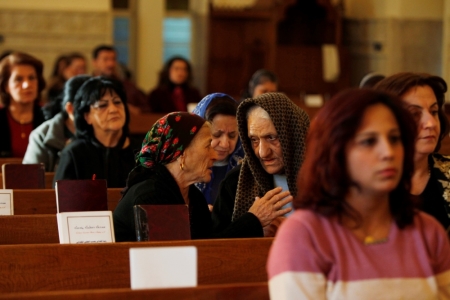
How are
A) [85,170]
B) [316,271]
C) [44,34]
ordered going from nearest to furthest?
[316,271] → [85,170] → [44,34]

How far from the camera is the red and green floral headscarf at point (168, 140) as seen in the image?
3578 mm

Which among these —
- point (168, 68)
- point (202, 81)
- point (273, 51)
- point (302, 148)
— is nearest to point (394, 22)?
point (273, 51)

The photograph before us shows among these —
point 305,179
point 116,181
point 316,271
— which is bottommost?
point 116,181

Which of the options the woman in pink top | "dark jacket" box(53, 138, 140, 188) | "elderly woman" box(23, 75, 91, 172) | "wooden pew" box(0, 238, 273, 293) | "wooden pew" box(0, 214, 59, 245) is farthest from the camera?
"elderly woman" box(23, 75, 91, 172)

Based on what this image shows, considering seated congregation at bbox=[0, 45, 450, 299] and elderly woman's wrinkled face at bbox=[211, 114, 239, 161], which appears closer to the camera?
seated congregation at bbox=[0, 45, 450, 299]

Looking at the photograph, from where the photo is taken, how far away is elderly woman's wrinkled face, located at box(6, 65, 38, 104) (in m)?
6.27

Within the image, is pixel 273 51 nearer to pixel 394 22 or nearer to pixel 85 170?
pixel 394 22

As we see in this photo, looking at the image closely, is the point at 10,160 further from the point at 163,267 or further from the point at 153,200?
the point at 163,267

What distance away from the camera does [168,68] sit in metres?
9.63

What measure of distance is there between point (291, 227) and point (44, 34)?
1051 cm

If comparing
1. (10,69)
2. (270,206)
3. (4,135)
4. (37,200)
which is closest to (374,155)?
(270,206)

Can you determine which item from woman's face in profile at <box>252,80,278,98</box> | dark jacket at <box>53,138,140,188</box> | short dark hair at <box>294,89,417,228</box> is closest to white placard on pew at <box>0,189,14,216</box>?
dark jacket at <box>53,138,140,188</box>

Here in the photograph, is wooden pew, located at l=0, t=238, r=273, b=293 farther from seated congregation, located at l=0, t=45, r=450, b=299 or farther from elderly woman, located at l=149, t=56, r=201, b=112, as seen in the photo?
elderly woman, located at l=149, t=56, r=201, b=112

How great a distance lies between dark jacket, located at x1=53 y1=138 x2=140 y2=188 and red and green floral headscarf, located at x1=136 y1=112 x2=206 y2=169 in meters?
1.31
